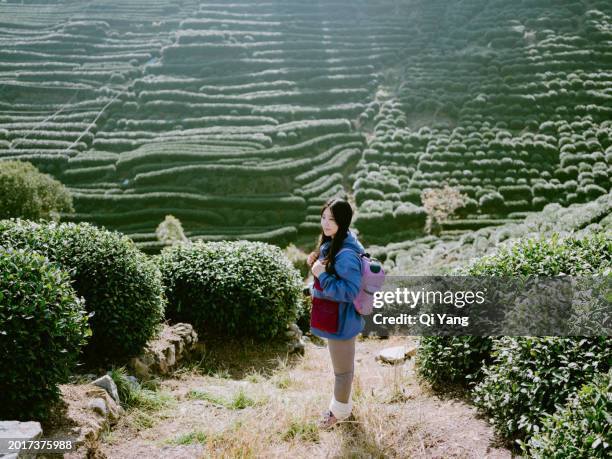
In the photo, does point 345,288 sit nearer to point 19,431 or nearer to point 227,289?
point 19,431

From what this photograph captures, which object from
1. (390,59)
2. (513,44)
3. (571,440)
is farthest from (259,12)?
(571,440)

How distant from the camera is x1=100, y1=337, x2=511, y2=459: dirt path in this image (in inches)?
179

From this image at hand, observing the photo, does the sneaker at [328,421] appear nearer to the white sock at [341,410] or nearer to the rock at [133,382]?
the white sock at [341,410]

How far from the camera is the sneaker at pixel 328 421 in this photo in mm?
4902

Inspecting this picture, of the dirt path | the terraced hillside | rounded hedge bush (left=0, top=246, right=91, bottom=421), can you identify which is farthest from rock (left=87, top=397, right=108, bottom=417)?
the terraced hillside

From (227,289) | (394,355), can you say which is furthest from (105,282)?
(394,355)

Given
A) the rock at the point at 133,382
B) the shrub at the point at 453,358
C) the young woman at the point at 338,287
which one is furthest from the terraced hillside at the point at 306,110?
the young woman at the point at 338,287

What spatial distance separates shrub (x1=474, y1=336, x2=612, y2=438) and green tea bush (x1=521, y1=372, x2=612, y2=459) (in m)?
0.23

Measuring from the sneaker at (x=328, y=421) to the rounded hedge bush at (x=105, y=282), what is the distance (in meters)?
2.75

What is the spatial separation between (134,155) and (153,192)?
4.33m

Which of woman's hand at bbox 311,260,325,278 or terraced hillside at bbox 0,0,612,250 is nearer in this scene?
woman's hand at bbox 311,260,325,278

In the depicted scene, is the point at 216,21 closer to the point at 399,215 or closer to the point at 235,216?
the point at 235,216

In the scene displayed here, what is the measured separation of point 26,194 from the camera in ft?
79.7

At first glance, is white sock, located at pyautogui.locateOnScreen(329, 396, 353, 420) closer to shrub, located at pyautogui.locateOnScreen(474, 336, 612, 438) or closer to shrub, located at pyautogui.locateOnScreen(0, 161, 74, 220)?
shrub, located at pyautogui.locateOnScreen(474, 336, 612, 438)
